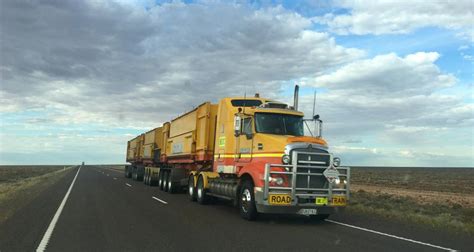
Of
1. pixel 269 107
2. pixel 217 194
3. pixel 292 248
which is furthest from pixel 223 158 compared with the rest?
pixel 292 248

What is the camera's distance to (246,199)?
1305 centimetres

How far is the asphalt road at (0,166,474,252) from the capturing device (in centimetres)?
867

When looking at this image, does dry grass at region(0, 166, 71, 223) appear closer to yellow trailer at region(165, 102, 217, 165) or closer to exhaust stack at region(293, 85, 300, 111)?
yellow trailer at region(165, 102, 217, 165)

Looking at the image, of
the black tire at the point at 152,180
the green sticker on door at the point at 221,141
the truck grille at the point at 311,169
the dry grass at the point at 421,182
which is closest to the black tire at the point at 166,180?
the black tire at the point at 152,180

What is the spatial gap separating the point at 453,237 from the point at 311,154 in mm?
3930

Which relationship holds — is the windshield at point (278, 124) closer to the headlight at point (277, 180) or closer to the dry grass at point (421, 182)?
the headlight at point (277, 180)

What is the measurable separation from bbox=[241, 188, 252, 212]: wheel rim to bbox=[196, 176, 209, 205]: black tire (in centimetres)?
409

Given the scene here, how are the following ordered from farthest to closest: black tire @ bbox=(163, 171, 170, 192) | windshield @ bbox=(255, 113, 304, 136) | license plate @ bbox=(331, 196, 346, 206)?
black tire @ bbox=(163, 171, 170, 192)
windshield @ bbox=(255, 113, 304, 136)
license plate @ bbox=(331, 196, 346, 206)

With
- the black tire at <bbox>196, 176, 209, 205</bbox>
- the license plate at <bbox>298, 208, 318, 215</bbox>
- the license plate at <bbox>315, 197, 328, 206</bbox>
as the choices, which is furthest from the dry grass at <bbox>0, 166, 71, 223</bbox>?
the license plate at <bbox>315, 197, 328, 206</bbox>

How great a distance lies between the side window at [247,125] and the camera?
13617 mm

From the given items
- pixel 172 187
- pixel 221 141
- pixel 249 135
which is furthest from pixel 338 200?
pixel 172 187

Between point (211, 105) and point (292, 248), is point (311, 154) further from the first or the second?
point (211, 105)

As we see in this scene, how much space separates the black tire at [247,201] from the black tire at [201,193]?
3.77 metres

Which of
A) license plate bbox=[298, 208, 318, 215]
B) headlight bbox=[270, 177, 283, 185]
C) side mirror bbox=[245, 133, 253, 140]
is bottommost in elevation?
license plate bbox=[298, 208, 318, 215]
